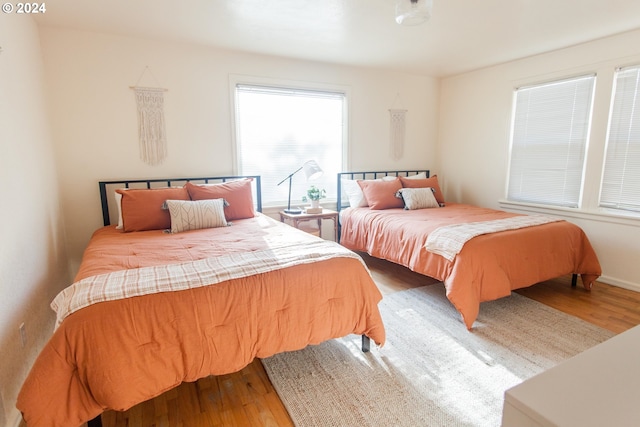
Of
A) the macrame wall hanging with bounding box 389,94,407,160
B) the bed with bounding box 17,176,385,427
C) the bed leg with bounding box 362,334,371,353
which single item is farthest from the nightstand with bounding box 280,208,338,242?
the bed leg with bounding box 362,334,371,353

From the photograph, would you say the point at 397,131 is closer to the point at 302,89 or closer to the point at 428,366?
the point at 302,89

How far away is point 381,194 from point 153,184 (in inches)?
94.9

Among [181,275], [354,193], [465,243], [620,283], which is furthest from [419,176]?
[181,275]

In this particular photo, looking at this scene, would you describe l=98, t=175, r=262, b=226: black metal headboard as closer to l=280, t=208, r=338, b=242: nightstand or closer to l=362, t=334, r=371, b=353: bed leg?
l=280, t=208, r=338, b=242: nightstand

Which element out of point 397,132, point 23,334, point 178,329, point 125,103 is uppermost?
point 125,103

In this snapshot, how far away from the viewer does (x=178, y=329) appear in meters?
1.46

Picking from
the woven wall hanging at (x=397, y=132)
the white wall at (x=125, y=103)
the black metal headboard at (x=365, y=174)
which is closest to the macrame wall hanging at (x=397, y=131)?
the woven wall hanging at (x=397, y=132)

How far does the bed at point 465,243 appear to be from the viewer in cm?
243

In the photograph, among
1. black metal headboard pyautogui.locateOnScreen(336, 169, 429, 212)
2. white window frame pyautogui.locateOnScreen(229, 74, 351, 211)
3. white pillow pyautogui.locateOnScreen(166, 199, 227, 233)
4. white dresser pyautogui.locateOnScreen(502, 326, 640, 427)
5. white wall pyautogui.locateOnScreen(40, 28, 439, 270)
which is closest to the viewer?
white dresser pyautogui.locateOnScreen(502, 326, 640, 427)

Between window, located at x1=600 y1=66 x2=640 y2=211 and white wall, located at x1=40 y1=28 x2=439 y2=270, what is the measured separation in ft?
9.28

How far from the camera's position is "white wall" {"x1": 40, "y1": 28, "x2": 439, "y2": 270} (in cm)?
292

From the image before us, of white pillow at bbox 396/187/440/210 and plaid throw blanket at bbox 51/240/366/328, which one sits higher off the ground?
white pillow at bbox 396/187/440/210

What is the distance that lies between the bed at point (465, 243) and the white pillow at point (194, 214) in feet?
5.08

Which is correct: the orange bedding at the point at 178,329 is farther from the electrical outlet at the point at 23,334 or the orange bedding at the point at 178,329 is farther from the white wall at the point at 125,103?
the white wall at the point at 125,103
